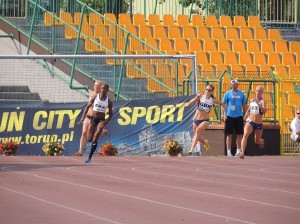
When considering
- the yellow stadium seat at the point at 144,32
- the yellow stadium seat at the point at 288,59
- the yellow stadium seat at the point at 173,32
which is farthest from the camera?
the yellow stadium seat at the point at 288,59

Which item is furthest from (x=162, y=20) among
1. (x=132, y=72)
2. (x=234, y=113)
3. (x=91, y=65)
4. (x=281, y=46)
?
(x=234, y=113)

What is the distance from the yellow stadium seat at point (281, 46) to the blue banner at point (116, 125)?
9.23 meters

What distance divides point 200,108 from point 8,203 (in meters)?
13.0

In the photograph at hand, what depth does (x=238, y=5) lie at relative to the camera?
131 ft

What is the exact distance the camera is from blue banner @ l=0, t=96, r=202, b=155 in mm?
27406

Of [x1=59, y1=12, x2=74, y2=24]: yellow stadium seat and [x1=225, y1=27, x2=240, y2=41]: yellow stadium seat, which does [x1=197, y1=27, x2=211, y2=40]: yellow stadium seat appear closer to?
[x1=225, y1=27, x2=240, y2=41]: yellow stadium seat

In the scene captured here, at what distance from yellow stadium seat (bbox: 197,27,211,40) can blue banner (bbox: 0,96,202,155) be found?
788 centimetres

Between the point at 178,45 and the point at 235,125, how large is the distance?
22.8 feet

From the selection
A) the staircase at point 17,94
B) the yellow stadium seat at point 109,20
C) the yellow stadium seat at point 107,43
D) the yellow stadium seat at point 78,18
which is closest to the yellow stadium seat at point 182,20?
the yellow stadium seat at point 109,20

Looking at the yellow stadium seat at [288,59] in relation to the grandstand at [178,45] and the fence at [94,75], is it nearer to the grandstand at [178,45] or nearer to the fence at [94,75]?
the grandstand at [178,45]

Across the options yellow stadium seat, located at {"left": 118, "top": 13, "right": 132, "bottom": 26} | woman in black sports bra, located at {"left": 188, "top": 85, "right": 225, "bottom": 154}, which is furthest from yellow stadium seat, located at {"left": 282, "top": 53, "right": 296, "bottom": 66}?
woman in black sports bra, located at {"left": 188, "top": 85, "right": 225, "bottom": 154}

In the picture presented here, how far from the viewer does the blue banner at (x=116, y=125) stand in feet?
89.9

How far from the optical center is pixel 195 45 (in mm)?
34469

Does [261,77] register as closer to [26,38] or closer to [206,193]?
[26,38]
